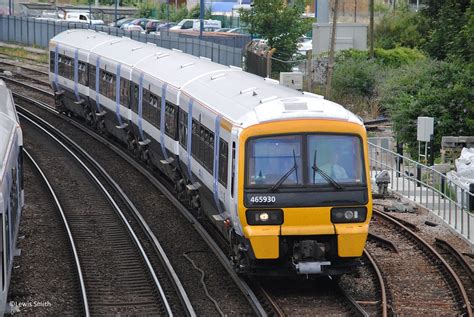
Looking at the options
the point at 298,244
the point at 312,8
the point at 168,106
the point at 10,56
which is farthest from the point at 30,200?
the point at 312,8

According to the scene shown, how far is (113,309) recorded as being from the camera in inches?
572

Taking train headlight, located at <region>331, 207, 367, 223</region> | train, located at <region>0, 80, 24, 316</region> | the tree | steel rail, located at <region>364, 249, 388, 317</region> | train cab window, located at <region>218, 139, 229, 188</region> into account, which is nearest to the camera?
train, located at <region>0, 80, 24, 316</region>

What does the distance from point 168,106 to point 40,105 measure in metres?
16.3

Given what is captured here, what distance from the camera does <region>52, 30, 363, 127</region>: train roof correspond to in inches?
585

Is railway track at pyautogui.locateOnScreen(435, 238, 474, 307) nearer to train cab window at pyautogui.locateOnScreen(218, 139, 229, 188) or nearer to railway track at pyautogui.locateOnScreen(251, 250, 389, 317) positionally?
railway track at pyautogui.locateOnScreen(251, 250, 389, 317)

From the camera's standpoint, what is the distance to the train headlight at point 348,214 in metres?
14.5

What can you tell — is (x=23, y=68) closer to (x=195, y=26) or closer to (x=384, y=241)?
(x=195, y=26)

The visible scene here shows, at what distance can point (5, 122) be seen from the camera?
16.2 m

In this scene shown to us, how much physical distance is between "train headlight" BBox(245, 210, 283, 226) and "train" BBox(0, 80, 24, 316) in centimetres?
318

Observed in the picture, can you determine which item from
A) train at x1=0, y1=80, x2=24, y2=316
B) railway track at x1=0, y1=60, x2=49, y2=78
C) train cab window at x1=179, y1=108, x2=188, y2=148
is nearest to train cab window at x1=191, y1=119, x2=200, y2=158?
train cab window at x1=179, y1=108, x2=188, y2=148

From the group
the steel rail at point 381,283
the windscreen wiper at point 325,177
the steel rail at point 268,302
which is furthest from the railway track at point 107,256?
the steel rail at point 381,283

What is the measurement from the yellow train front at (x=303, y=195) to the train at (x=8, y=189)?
3.09m

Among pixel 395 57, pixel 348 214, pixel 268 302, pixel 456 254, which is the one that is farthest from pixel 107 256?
pixel 395 57

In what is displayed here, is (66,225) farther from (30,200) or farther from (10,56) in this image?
(10,56)
